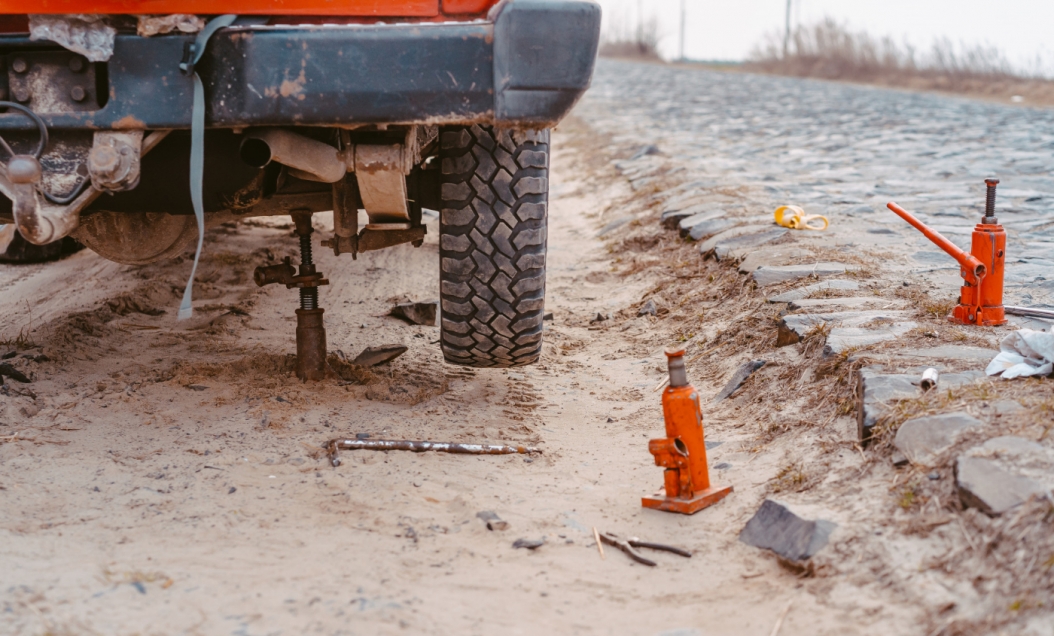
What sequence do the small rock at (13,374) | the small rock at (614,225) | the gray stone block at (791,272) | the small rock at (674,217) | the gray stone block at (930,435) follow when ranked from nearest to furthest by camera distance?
the gray stone block at (930,435)
the small rock at (13,374)
the gray stone block at (791,272)
the small rock at (674,217)
the small rock at (614,225)

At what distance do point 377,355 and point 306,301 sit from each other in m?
0.38

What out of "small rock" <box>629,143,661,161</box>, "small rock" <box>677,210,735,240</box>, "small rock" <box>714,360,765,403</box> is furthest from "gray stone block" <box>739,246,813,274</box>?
"small rock" <box>629,143,661,161</box>

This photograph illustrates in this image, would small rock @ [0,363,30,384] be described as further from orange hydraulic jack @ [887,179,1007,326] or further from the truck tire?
orange hydraulic jack @ [887,179,1007,326]

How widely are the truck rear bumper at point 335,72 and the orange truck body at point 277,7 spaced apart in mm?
77

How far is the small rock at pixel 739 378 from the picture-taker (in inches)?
125

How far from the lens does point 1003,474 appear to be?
1.94 metres

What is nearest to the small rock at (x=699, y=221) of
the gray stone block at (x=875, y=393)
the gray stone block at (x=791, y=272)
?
the gray stone block at (x=791, y=272)

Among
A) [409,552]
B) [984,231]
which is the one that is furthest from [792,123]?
[409,552]

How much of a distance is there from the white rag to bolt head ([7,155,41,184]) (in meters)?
2.44

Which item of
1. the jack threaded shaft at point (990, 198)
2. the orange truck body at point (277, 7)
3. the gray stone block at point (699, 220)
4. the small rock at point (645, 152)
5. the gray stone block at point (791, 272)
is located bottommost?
the gray stone block at point (791, 272)

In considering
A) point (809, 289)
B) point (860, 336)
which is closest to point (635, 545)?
point (860, 336)

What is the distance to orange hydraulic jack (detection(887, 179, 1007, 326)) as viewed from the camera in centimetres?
289

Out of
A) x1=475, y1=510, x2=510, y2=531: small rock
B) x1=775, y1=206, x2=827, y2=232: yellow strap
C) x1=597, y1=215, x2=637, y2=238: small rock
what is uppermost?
x1=775, y1=206, x2=827, y2=232: yellow strap

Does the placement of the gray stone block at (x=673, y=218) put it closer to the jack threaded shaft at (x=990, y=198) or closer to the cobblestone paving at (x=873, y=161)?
the cobblestone paving at (x=873, y=161)
